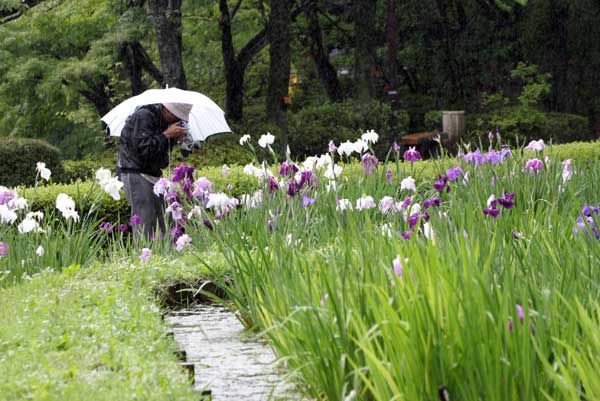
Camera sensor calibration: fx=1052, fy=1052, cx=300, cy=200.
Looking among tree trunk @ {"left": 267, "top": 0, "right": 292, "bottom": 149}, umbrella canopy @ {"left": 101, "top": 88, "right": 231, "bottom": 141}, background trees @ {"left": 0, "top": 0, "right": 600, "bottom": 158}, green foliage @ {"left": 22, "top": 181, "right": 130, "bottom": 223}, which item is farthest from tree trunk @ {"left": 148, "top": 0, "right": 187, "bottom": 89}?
umbrella canopy @ {"left": 101, "top": 88, "right": 231, "bottom": 141}

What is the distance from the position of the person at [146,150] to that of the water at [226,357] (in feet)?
9.78

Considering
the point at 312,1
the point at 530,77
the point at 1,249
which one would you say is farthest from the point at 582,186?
the point at 530,77

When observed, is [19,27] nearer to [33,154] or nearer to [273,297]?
[33,154]

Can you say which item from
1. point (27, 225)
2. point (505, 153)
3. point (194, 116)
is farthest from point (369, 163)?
point (194, 116)

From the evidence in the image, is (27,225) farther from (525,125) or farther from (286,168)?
(525,125)

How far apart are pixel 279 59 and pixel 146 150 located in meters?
11.5

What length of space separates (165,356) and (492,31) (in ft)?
73.4

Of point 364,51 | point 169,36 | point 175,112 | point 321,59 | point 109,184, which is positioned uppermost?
point 169,36

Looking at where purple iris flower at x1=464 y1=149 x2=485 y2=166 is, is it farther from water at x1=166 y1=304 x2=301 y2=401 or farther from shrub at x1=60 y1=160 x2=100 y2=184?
shrub at x1=60 y1=160 x2=100 y2=184

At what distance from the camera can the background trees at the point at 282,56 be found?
18.6 m

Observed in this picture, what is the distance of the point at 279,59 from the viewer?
1947 centimetres

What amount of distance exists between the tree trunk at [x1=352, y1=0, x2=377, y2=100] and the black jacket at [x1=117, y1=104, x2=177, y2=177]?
503 inches

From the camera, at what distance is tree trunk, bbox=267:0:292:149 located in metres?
19.2

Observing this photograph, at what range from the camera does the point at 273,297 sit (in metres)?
4.14
